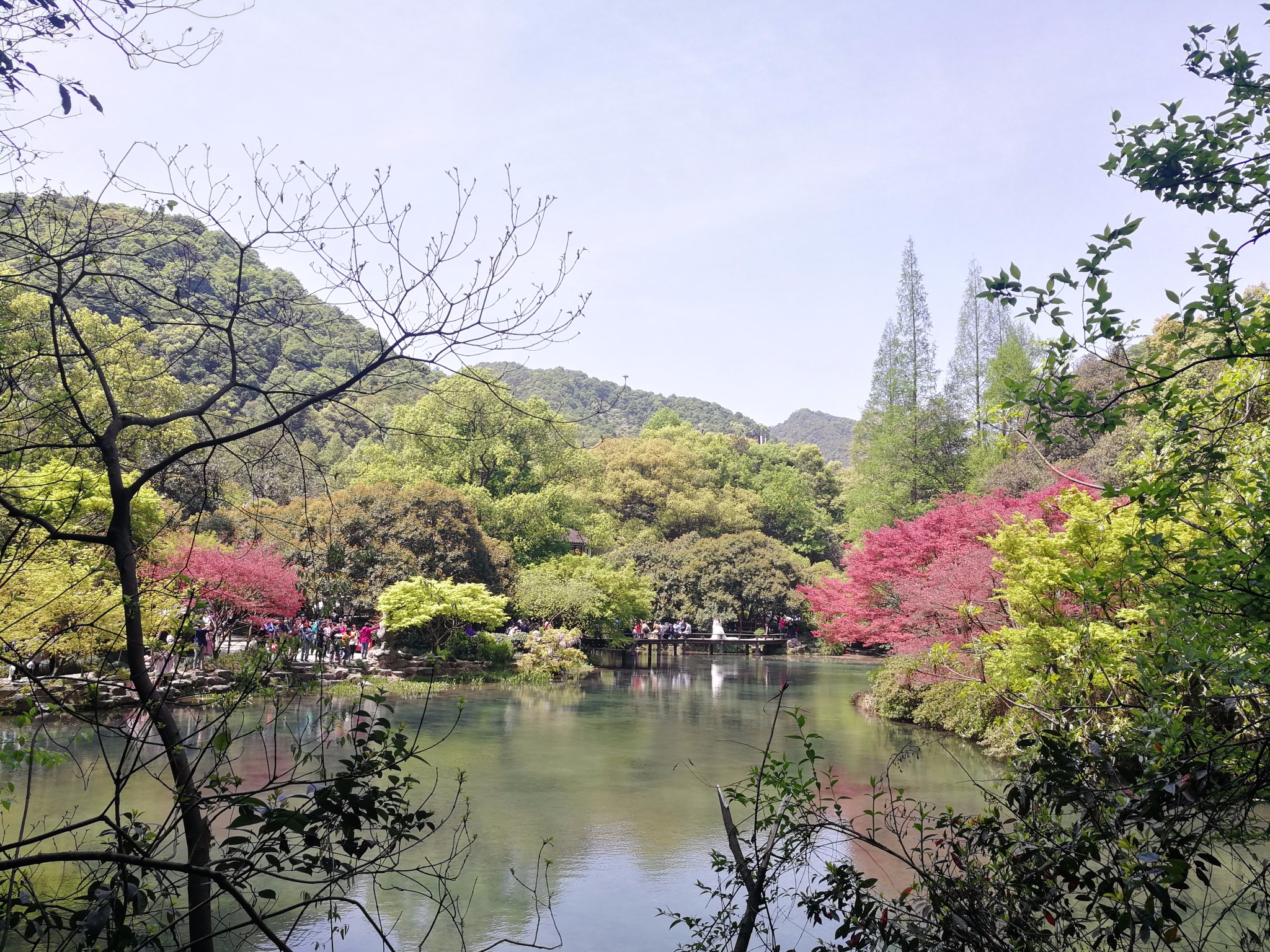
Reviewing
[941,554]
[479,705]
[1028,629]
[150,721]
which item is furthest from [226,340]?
[941,554]

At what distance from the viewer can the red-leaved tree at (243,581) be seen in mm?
12844

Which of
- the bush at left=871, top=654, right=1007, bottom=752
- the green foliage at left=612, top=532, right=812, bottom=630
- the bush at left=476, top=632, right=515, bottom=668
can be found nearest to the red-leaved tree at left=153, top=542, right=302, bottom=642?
the bush at left=476, top=632, right=515, bottom=668

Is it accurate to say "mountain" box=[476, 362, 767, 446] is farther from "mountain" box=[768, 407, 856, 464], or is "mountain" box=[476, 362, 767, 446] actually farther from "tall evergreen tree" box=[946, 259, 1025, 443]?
"tall evergreen tree" box=[946, 259, 1025, 443]

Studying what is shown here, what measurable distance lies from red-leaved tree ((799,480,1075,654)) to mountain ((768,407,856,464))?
61.5m

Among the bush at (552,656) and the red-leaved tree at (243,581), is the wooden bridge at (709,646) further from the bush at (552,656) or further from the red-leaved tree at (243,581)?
the red-leaved tree at (243,581)

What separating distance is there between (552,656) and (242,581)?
21.3 feet

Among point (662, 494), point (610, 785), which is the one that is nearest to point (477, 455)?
point (662, 494)

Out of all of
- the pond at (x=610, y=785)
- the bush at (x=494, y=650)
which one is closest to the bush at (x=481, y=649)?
the bush at (x=494, y=650)

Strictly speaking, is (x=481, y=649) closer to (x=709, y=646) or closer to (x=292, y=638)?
(x=709, y=646)

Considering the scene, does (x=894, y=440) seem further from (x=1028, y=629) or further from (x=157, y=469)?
(x=157, y=469)

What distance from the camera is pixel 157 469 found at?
239cm

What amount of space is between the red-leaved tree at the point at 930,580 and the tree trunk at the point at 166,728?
7441 millimetres

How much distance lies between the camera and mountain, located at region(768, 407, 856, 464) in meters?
83.3

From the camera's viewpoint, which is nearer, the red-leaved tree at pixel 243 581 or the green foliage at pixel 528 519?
the red-leaved tree at pixel 243 581
